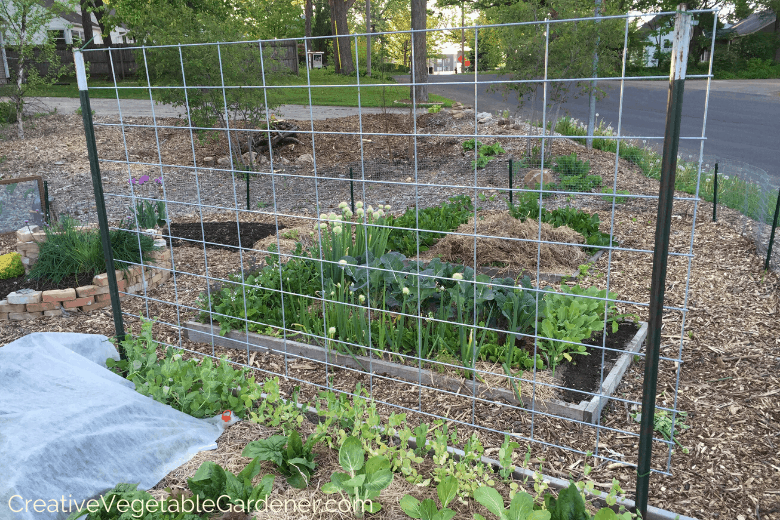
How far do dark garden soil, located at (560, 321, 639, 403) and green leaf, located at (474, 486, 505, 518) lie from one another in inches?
43.1

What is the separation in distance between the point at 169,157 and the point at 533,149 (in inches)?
270

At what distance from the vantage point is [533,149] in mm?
10141

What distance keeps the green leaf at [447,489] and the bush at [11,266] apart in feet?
14.8

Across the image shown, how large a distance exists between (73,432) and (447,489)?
5.23 ft

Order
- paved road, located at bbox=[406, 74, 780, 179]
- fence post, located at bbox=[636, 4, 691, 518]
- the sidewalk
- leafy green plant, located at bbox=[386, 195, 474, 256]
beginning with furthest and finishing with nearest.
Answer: the sidewalk < paved road, located at bbox=[406, 74, 780, 179] < leafy green plant, located at bbox=[386, 195, 474, 256] < fence post, located at bbox=[636, 4, 691, 518]

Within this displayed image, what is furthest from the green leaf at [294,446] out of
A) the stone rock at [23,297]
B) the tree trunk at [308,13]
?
the tree trunk at [308,13]

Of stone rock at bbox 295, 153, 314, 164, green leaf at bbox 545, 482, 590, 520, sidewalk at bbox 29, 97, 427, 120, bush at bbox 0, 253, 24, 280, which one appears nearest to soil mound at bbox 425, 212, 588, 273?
green leaf at bbox 545, 482, 590, 520

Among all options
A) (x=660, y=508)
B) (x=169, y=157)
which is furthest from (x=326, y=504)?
(x=169, y=157)

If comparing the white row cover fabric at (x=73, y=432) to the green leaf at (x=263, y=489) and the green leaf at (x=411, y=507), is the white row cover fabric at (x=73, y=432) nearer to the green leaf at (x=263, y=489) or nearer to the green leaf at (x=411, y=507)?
the green leaf at (x=263, y=489)

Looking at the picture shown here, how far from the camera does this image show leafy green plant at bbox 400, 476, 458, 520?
203cm

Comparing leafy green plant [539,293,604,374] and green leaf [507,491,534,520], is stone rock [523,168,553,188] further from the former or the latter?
green leaf [507,491,534,520]

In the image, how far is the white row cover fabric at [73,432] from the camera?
Result: 223 cm

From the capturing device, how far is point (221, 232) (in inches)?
251

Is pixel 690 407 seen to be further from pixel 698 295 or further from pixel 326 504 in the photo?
pixel 326 504
